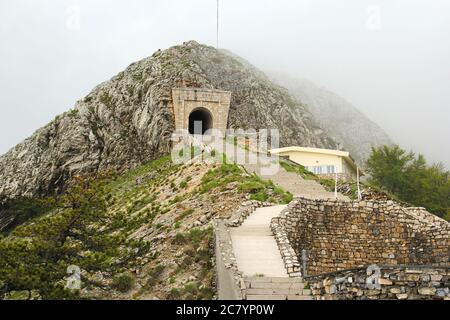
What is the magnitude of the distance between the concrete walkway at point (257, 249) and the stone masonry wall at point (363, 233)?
0.76 metres

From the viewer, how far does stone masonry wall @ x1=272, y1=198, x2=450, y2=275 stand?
1709cm

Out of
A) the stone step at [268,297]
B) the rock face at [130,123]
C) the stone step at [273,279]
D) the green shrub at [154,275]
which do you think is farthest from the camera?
the rock face at [130,123]

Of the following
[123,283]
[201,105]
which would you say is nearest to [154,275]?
[123,283]

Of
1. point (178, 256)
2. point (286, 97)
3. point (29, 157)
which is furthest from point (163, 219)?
point (286, 97)

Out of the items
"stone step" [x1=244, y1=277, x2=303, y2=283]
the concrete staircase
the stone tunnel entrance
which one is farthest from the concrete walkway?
the stone tunnel entrance

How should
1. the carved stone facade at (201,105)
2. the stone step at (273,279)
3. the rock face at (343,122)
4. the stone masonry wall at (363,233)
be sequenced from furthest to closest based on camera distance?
1. the rock face at (343,122)
2. the carved stone facade at (201,105)
3. the stone masonry wall at (363,233)
4. the stone step at (273,279)

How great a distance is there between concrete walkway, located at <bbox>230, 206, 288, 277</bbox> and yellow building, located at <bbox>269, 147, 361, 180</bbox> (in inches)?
975

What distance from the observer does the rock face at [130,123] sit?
4294 cm

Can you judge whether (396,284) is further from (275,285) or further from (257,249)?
(257,249)

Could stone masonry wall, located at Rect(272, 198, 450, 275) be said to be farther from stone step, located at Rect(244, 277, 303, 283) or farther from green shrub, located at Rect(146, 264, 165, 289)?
green shrub, located at Rect(146, 264, 165, 289)

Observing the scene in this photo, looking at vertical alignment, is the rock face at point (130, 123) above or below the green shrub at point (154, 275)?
above

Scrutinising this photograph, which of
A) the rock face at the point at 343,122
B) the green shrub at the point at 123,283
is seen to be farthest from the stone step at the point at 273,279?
the rock face at the point at 343,122

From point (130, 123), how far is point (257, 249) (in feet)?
106

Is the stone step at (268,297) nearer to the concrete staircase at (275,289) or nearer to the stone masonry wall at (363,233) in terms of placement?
the concrete staircase at (275,289)
